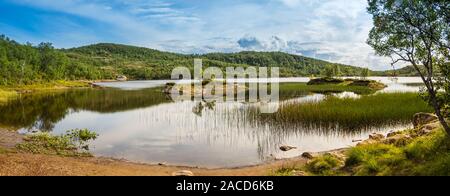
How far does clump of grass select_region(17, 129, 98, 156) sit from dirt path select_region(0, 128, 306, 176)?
54.7 inches

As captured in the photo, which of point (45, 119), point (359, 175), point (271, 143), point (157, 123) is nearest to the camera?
point (359, 175)

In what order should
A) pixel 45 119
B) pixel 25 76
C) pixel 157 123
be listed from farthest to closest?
pixel 25 76 → pixel 45 119 → pixel 157 123

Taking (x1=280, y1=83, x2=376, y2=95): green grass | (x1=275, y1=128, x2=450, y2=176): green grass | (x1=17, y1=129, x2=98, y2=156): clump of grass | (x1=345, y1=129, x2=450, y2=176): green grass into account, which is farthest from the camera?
(x1=280, y1=83, x2=376, y2=95): green grass

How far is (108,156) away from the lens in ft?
71.2

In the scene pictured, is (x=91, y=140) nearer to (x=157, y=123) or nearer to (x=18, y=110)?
(x=157, y=123)

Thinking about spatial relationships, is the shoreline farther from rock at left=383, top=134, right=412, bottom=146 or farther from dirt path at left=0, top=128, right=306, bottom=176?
rock at left=383, top=134, right=412, bottom=146

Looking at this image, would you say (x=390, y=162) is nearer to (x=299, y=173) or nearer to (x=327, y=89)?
(x=299, y=173)

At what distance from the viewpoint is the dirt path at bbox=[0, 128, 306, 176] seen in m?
15.8

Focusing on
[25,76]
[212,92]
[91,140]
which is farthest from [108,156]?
[25,76]

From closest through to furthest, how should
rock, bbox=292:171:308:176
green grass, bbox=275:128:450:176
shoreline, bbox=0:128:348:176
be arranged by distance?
1. green grass, bbox=275:128:450:176
2. rock, bbox=292:171:308:176
3. shoreline, bbox=0:128:348:176

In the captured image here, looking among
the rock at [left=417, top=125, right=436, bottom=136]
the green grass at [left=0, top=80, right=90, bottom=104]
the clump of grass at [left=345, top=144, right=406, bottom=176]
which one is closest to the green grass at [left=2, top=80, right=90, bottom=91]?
the green grass at [left=0, top=80, right=90, bottom=104]

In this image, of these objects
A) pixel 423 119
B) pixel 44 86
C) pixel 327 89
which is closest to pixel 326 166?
pixel 423 119

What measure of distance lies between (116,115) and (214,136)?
19448 millimetres

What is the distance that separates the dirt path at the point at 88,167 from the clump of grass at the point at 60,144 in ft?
4.56
